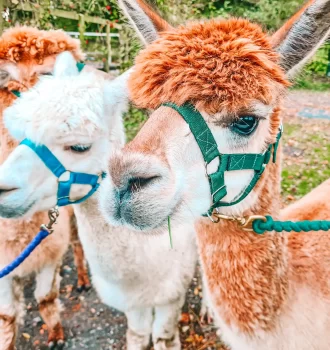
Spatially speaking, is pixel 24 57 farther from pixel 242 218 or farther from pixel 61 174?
pixel 242 218

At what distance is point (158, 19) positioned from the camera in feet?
6.26

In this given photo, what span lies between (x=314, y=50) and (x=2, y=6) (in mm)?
4146

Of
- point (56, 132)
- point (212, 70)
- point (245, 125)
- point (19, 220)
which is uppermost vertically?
point (212, 70)

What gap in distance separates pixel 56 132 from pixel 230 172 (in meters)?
1.16

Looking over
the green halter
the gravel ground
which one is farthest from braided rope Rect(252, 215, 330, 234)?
the gravel ground

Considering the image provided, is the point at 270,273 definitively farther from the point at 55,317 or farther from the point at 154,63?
the point at 55,317

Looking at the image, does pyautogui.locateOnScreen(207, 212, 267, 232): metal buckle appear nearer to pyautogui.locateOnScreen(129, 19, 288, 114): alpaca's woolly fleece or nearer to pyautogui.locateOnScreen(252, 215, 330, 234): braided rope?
pyautogui.locateOnScreen(252, 215, 330, 234): braided rope

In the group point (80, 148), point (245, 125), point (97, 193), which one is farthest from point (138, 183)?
point (80, 148)

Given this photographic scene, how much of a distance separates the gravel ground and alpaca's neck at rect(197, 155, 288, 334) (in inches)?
75.2

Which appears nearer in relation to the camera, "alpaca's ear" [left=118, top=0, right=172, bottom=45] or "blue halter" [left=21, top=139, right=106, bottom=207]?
"alpaca's ear" [left=118, top=0, right=172, bottom=45]

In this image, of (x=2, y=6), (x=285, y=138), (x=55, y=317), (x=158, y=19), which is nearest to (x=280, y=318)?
(x=158, y=19)

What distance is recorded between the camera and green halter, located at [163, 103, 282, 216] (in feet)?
4.84

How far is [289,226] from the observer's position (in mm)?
1641

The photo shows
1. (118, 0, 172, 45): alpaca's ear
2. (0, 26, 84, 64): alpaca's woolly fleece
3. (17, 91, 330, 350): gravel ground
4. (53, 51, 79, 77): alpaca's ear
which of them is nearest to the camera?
(118, 0, 172, 45): alpaca's ear
